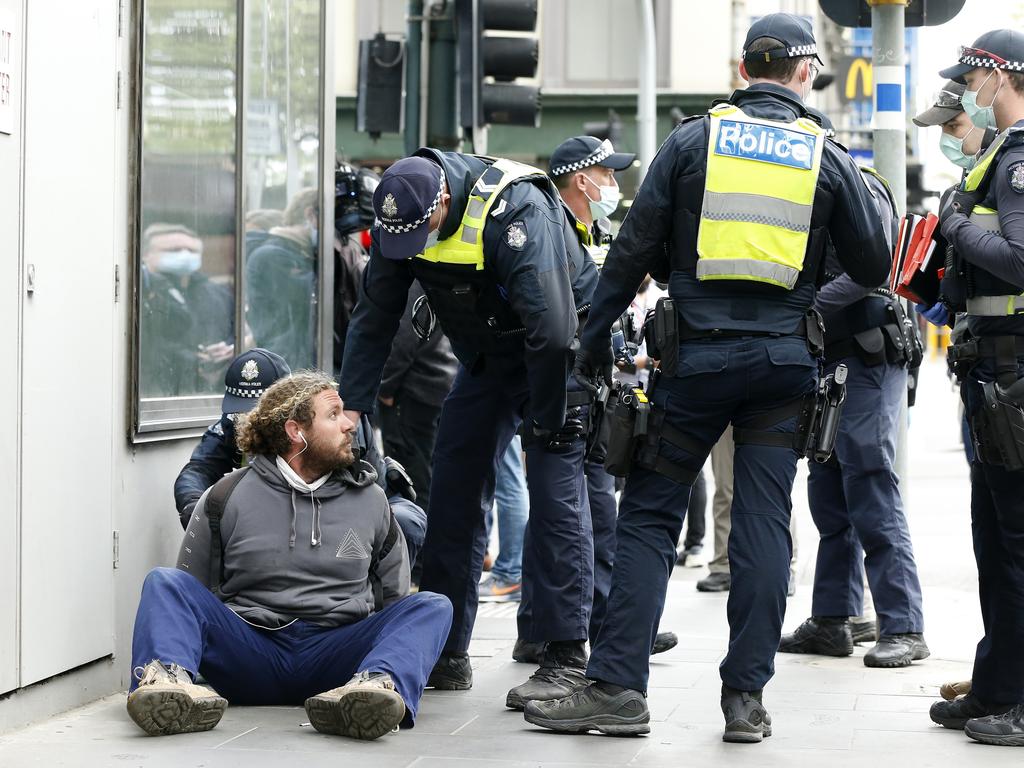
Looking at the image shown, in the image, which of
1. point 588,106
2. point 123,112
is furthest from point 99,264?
point 588,106

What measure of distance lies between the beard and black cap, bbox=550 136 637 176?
192 cm

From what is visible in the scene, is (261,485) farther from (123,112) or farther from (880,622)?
(880,622)

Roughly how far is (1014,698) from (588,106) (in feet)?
79.9

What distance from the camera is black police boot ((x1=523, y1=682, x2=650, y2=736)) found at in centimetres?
493

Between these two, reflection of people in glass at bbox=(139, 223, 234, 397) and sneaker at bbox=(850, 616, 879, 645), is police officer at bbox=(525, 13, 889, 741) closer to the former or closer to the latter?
reflection of people in glass at bbox=(139, 223, 234, 397)

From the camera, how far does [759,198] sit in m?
4.83

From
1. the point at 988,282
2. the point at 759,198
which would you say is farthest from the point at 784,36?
the point at 988,282

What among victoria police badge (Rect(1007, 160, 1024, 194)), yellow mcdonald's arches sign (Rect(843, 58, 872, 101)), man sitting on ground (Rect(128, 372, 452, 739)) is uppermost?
yellow mcdonald's arches sign (Rect(843, 58, 872, 101))

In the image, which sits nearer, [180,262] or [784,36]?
[784,36]

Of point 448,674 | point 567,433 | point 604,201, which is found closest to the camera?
point 567,433

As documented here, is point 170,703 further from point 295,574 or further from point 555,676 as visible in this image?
point 555,676

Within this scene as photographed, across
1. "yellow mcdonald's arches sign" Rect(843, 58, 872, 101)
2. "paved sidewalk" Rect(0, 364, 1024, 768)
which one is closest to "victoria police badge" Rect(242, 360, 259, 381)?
"paved sidewalk" Rect(0, 364, 1024, 768)

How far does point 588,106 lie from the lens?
28609 millimetres

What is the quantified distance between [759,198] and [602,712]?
5.36 ft
